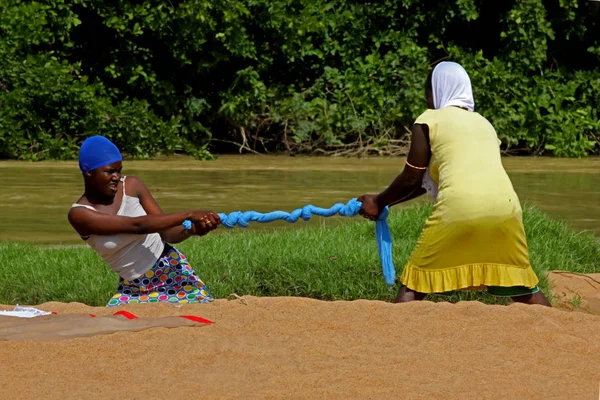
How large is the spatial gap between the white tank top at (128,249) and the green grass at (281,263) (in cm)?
88

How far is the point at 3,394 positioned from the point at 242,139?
13.8 m

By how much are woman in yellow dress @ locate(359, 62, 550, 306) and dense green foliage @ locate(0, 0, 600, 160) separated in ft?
34.6

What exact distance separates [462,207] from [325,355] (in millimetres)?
1113

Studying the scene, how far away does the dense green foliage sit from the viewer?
50.3 feet

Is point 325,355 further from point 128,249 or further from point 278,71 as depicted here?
point 278,71

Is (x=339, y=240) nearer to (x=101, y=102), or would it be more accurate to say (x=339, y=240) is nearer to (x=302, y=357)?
(x=302, y=357)

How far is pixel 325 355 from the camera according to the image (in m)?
4.36

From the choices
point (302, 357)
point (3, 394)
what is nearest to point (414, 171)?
point (302, 357)

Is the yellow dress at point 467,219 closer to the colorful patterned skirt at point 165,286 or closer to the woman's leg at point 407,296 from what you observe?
the woman's leg at point 407,296

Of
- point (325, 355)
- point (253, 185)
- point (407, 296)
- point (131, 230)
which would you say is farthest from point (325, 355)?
point (253, 185)

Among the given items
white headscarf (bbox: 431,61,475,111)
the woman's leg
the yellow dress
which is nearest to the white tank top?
the woman's leg

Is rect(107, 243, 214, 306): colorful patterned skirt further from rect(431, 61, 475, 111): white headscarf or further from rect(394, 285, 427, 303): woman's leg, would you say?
rect(431, 61, 475, 111): white headscarf

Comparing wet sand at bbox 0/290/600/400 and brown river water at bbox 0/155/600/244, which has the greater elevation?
wet sand at bbox 0/290/600/400

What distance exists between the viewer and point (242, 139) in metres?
17.4
